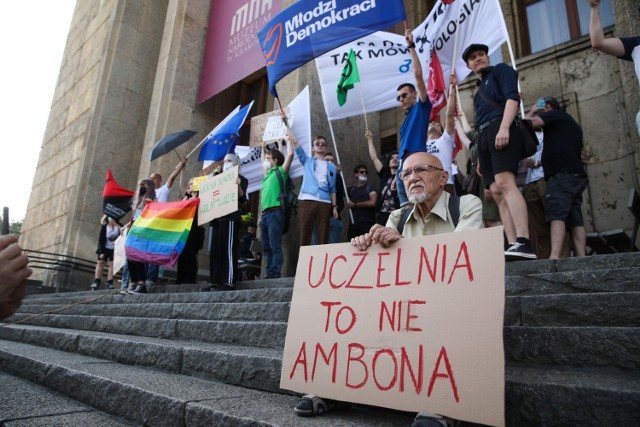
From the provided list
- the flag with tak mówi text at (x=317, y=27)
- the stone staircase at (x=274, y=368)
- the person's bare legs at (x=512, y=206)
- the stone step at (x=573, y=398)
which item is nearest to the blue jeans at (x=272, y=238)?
the stone staircase at (x=274, y=368)

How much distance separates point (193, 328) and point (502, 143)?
9.97 ft

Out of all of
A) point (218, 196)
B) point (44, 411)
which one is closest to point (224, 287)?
point (218, 196)

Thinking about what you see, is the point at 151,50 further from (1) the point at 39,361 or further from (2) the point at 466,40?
(1) the point at 39,361

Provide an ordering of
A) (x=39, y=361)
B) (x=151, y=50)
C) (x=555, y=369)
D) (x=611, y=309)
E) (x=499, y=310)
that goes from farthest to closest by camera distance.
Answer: (x=151, y=50) < (x=39, y=361) < (x=611, y=309) < (x=555, y=369) < (x=499, y=310)

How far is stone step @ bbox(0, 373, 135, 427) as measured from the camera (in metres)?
2.17

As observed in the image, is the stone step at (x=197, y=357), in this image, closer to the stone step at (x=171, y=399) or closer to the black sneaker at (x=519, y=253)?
the stone step at (x=171, y=399)

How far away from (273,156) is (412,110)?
234 centimetres

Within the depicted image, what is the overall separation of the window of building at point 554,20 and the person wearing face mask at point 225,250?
6918 mm

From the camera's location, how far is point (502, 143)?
3557mm

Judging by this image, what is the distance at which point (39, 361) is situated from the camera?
3.25 meters

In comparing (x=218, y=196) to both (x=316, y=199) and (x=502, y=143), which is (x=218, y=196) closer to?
(x=316, y=199)

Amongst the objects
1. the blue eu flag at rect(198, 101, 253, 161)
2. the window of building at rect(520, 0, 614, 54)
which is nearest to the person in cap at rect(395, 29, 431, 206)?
the blue eu flag at rect(198, 101, 253, 161)

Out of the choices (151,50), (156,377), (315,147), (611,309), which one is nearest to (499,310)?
(611,309)

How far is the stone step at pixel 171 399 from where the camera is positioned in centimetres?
186
